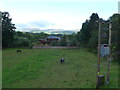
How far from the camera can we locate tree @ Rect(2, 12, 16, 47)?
2923 centimetres

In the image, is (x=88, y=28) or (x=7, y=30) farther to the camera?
(x=7, y=30)

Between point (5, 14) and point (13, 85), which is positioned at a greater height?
point (5, 14)

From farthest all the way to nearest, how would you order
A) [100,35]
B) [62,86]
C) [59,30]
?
[59,30] < [62,86] < [100,35]

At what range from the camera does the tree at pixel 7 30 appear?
29.2 m

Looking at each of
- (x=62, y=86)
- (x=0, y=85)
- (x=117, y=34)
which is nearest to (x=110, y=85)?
(x=62, y=86)

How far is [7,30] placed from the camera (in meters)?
29.7

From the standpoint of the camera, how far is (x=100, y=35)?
5.41 meters

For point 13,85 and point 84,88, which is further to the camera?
point 13,85

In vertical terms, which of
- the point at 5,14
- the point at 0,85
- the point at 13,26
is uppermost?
the point at 5,14

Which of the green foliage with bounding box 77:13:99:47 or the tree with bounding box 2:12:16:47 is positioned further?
the tree with bounding box 2:12:16:47

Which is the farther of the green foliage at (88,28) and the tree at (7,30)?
the tree at (7,30)

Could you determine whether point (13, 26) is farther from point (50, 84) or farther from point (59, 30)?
point (59, 30)

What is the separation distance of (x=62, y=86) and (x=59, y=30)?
60.1m

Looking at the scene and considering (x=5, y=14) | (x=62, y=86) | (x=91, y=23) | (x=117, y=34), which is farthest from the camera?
(x=5, y=14)
